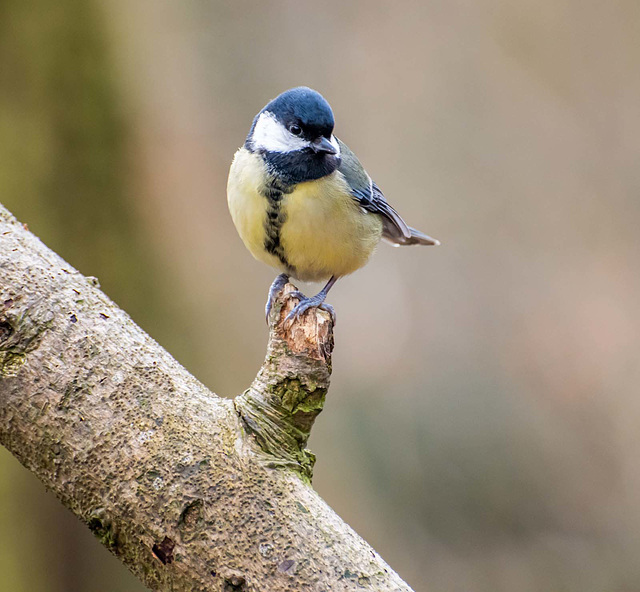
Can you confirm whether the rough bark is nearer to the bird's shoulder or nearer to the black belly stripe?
the black belly stripe

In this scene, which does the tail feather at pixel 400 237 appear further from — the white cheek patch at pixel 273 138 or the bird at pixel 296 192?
the white cheek patch at pixel 273 138

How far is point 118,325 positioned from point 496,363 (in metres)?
3.09

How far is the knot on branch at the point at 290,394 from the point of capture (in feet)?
5.36

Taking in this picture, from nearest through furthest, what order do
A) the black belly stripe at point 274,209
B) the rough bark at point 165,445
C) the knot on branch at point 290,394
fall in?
the rough bark at point 165,445 < the knot on branch at point 290,394 < the black belly stripe at point 274,209

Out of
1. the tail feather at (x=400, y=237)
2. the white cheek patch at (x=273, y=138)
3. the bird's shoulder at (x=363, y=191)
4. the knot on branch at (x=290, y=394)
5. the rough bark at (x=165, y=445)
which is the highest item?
the tail feather at (x=400, y=237)

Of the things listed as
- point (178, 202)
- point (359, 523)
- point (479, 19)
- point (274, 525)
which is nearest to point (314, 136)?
point (274, 525)

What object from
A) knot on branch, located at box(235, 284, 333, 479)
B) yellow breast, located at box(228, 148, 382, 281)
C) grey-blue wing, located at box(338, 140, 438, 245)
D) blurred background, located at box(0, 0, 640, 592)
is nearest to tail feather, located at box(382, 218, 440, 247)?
grey-blue wing, located at box(338, 140, 438, 245)

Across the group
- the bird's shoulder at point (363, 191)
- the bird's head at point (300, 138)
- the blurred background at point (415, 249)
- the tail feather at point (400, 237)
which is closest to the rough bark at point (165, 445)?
the bird's head at point (300, 138)

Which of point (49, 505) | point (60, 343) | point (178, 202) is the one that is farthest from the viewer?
point (178, 202)

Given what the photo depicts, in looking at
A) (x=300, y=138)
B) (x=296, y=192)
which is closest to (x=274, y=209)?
(x=296, y=192)

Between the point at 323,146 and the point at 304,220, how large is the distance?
0.86 feet

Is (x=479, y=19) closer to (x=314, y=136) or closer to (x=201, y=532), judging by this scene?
(x=314, y=136)

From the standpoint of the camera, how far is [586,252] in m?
4.77

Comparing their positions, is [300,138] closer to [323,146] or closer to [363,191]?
[323,146]
